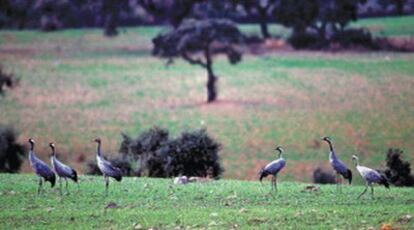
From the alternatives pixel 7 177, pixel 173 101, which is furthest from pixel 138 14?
pixel 7 177

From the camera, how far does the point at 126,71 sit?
6856 centimetres

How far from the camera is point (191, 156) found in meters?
28.3

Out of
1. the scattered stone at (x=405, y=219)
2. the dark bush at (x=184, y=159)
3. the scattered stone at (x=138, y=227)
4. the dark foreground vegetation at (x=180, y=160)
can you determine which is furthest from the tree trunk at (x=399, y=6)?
the scattered stone at (x=138, y=227)

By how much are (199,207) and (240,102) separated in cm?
3791

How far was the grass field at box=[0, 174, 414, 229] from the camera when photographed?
56.3ft

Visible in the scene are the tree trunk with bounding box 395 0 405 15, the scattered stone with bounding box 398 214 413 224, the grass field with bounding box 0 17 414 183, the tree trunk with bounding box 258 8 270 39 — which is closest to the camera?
the scattered stone with bounding box 398 214 413 224

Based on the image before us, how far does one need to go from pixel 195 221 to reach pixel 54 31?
7183cm

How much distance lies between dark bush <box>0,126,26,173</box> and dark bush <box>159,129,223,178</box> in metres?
7.16

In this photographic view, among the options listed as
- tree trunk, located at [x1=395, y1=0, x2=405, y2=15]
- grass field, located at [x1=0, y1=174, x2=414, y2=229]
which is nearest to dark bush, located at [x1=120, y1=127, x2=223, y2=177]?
grass field, located at [x1=0, y1=174, x2=414, y2=229]

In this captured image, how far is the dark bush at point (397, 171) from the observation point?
26.9 m

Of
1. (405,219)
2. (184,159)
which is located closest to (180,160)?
(184,159)

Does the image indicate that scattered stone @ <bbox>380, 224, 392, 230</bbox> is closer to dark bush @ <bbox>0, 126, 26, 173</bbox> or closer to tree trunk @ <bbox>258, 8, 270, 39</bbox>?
dark bush @ <bbox>0, 126, 26, 173</bbox>

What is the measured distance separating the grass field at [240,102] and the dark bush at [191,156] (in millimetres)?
7899

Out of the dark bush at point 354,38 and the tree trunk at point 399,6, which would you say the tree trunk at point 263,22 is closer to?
the dark bush at point 354,38
